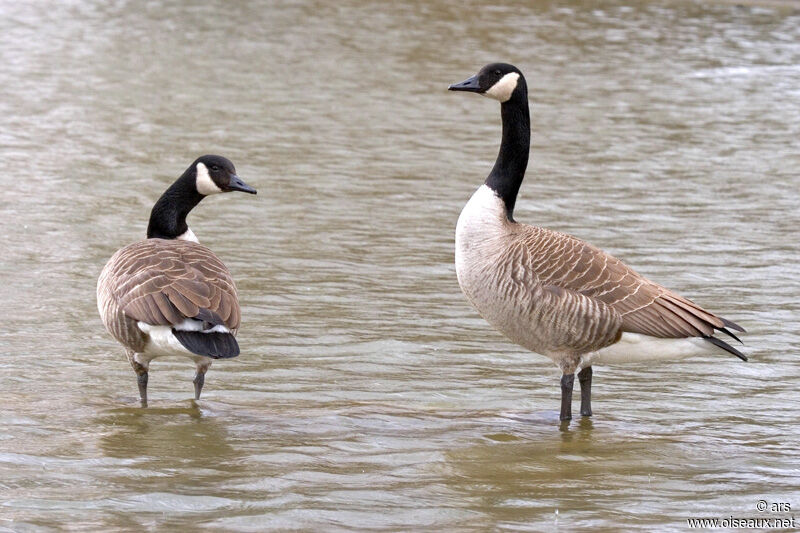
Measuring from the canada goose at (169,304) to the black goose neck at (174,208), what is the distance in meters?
0.26

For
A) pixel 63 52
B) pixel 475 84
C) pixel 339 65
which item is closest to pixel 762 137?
pixel 339 65

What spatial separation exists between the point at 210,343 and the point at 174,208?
1.68 m

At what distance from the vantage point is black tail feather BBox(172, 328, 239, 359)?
637 cm

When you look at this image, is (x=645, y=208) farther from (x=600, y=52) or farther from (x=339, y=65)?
(x=600, y=52)

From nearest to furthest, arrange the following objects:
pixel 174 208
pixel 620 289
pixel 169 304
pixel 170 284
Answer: pixel 169 304 → pixel 170 284 → pixel 620 289 → pixel 174 208

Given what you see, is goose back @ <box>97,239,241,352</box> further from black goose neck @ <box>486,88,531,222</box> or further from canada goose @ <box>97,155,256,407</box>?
black goose neck @ <box>486,88,531,222</box>

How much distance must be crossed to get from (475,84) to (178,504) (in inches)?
128

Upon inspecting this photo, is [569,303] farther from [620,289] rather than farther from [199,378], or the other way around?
[199,378]

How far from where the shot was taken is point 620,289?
6.93 metres

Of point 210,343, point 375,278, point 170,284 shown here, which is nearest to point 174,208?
point 170,284

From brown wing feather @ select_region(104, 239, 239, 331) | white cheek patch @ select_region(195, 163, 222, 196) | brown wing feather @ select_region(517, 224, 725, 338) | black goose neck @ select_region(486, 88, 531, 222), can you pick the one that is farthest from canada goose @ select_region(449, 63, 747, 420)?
white cheek patch @ select_region(195, 163, 222, 196)

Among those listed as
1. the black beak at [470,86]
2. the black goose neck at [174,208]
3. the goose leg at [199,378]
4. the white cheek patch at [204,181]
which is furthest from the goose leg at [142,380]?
the black beak at [470,86]

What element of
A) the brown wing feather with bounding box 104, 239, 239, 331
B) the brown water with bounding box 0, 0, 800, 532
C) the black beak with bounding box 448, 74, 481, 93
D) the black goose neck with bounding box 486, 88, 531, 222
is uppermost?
the black beak with bounding box 448, 74, 481, 93

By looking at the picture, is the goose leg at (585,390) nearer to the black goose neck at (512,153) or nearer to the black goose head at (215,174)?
the black goose neck at (512,153)
